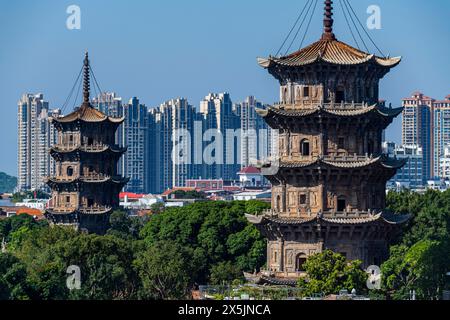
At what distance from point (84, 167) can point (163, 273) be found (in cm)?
2429

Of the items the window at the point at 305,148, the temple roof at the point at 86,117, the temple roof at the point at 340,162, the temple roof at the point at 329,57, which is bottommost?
the temple roof at the point at 340,162

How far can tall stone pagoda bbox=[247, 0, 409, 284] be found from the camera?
193 feet

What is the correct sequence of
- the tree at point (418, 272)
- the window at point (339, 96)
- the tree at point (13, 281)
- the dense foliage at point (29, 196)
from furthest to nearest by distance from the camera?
the dense foliage at point (29, 196), the window at point (339, 96), the tree at point (418, 272), the tree at point (13, 281)

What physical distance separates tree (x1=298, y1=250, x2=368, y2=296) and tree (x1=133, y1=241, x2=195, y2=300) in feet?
24.4

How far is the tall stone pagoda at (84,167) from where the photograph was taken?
283 feet

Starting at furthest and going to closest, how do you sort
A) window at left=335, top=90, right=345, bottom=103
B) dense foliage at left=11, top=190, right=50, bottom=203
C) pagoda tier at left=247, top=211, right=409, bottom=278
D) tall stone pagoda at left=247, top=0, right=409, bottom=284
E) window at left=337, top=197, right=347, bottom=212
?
1. dense foliage at left=11, top=190, right=50, bottom=203
2. window at left=335, top=90, right=345, bottom=103
3. window at left=337, top=197, right=347, bottom=212
4. tall stone pagoda at left=247, top=0, right=409, bottom=284
5. pagoda tier at left=247, top=211, right=409, bottom=278

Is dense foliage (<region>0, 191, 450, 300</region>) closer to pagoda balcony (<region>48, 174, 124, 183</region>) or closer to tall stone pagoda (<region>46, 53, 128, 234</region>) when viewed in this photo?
tall stone pagoda (<region>46, 53, 128, 234</region>)

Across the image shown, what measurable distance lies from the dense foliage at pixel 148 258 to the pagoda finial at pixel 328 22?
34.2 feet

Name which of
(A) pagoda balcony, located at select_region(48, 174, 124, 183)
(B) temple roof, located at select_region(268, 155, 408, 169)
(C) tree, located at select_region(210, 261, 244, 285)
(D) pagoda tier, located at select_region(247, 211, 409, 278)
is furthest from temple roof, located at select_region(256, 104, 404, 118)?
(A) pagoda balcony, located at select_region(48, 174, 124, 183)

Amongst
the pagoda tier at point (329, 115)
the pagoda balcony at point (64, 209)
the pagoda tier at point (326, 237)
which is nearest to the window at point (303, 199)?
the pagoda tier at point (326, 237)

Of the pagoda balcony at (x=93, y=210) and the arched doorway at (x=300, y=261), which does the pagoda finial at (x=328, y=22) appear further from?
the pagoda balcony at (x=93, y=210)

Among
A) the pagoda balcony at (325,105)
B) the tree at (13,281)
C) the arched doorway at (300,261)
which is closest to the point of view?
the tree at (13,281)
